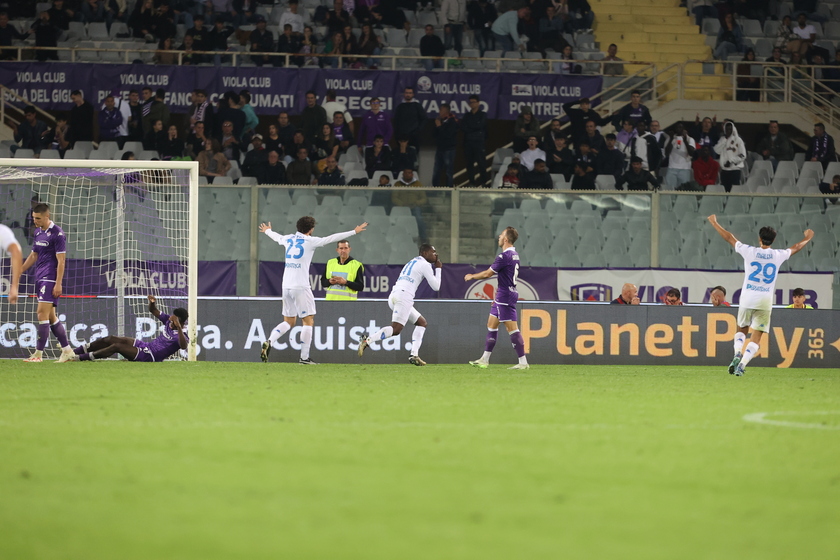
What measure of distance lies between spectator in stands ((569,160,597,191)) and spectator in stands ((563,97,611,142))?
0.84m

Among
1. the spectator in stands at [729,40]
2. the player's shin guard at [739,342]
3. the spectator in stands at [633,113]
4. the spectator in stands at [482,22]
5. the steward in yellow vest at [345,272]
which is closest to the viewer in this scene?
the player's shin guard at [739,342]

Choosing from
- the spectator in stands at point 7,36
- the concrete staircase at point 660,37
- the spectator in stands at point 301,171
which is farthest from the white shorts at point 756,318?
the spectator in stands at point 7,36

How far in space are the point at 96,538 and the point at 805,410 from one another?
22.8 feet

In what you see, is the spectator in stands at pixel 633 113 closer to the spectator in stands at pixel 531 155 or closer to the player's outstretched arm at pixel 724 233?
the spectator in stands at pixel 531 155

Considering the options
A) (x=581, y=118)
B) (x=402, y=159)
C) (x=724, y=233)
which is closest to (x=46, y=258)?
(x=724, y=233)

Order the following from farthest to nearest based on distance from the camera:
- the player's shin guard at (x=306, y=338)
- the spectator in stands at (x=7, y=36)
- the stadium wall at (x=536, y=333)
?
the spectator in stands at (x=7, y=36), the stadium wall at (x=536, y=333), the player's shin guard at (x=306, y=338)

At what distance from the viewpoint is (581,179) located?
20.9m

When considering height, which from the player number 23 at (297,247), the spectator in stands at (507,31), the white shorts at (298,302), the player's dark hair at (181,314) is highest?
the spectator in stands at (507,31)

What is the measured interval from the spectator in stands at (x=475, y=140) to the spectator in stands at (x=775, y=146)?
4844mm

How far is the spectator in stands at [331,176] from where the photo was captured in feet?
67.0

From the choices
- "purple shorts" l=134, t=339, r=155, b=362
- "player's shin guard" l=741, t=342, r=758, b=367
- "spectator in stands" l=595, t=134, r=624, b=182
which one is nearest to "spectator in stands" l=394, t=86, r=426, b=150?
"spectator in stands" l=595, t=134, r=624, b=182

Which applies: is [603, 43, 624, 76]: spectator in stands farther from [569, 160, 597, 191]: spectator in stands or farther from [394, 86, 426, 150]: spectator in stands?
[394, 86, 426, 150]: spectator in stands

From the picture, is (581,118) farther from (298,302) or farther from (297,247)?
(298,302)

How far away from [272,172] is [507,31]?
7523 millimetres
